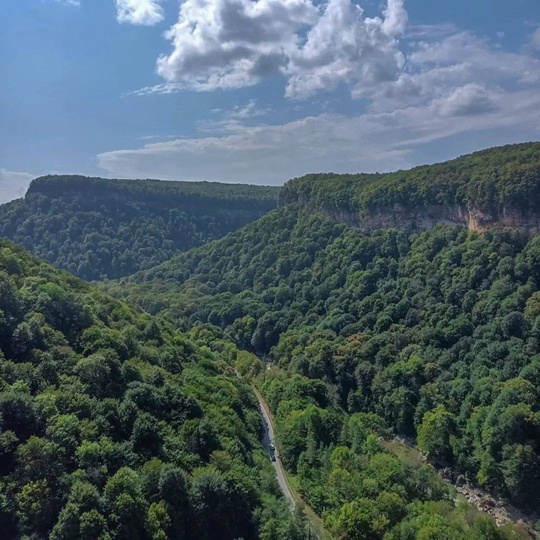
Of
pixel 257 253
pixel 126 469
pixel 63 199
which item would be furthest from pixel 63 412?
pixel 63 199

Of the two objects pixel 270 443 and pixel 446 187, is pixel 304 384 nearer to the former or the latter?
pixel 270 443

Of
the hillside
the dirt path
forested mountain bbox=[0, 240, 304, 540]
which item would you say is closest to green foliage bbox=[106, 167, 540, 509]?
the dirt path

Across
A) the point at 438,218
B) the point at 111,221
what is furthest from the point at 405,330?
the point at 111,221

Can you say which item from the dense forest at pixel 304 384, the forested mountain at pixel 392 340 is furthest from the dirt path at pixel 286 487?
the forested mountain at pixel 392 340

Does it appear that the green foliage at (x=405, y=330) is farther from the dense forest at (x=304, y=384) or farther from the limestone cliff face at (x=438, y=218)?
the limestone cliff face at (x=438, y=218)

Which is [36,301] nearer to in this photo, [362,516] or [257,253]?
[362,516]

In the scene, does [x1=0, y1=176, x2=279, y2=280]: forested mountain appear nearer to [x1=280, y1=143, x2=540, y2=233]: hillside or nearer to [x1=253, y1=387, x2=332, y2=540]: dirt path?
[x1=280, y1=143, x2=540, y2=233]: hillside

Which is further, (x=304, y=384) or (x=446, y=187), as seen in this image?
(x=446, y=187)

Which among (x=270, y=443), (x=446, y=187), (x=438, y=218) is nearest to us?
(x=270, y=443)
